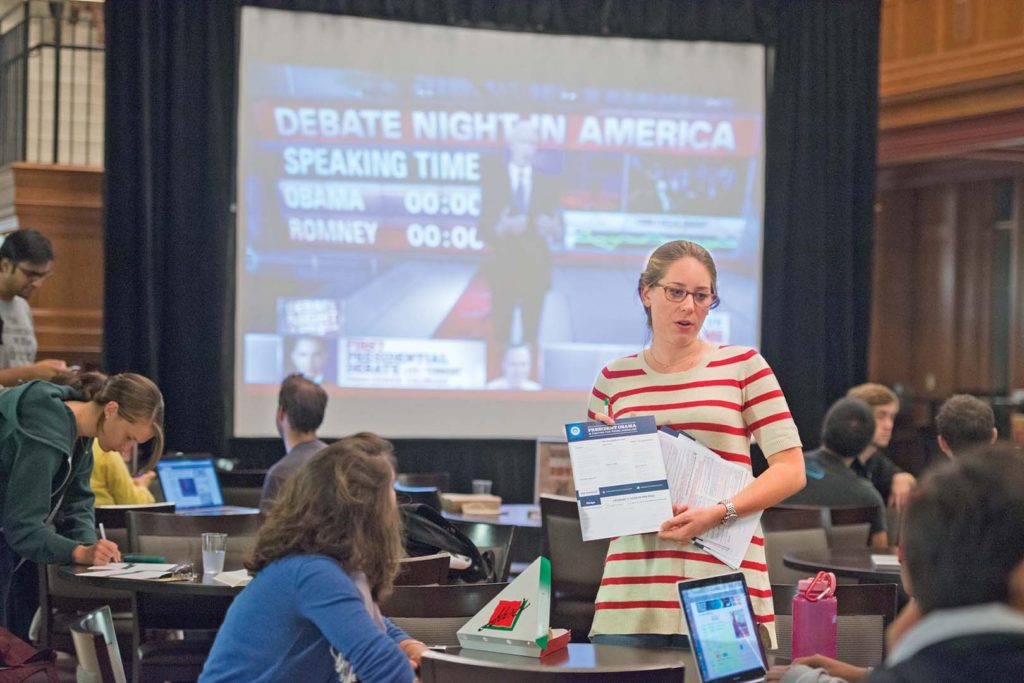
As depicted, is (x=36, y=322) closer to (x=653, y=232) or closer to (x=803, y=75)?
(x=653, y=232)

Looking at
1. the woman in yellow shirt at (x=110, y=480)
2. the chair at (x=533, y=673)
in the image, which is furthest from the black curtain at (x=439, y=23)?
the chair at (x=533, y=673)

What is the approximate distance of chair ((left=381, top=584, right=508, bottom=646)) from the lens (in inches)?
116

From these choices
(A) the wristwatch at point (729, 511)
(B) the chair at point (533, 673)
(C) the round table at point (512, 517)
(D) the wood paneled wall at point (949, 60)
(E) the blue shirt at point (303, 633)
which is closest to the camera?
(B) the chair at point (533, 673)

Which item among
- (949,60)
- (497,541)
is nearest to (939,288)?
(949,60)

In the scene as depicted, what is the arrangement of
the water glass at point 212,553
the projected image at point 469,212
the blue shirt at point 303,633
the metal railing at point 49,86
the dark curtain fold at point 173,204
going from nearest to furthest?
1. the blue shirt at point 303,633
2. the water glass at point 212,553
3. the dark curtain fold at point 173,204
4. the projected image at point 469,212
5. the metal railing at point 49,86

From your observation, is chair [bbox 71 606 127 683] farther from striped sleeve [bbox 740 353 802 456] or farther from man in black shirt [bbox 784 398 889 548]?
man in black shirt [bbox 784 398 889 548]

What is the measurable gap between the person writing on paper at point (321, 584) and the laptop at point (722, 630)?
1.74ft

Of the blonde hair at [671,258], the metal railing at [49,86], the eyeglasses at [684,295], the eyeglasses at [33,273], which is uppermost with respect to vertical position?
the metal railing at [49,86]

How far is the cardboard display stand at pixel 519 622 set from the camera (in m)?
2.52

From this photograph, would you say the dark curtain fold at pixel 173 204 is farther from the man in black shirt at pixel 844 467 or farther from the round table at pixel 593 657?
the round table at pixel 593 657

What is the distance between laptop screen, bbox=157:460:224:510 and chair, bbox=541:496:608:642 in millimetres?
1991

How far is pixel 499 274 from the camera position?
8133 millimetres

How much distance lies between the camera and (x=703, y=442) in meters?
2.68

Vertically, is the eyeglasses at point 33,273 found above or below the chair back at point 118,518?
above
